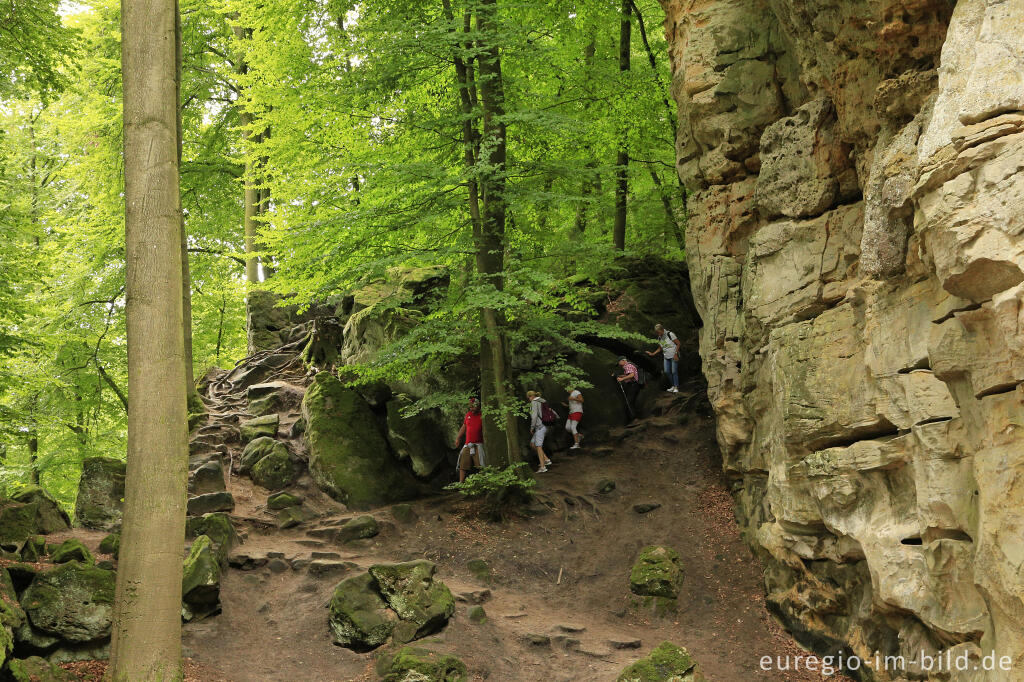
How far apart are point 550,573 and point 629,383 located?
5.49 metres

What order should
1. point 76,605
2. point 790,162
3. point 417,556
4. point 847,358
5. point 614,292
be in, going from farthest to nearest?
point 614,292
point 417,556
point 790,162
point 847,358
point 76,605

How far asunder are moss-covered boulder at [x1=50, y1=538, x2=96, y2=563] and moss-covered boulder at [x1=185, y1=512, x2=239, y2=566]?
5.12ft

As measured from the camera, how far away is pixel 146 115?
694 centimetres

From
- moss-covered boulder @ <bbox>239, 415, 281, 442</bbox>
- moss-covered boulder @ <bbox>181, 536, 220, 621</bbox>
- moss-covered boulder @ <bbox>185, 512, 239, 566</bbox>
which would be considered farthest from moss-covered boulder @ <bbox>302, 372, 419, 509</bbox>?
moss-covered boulder @ <bbox>181, 536, 220, 621</bbox>

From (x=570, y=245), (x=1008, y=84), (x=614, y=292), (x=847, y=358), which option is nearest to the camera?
(x=1008, y=84)

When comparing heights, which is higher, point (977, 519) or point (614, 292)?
point (614, 292)

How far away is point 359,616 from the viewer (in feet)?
30.8

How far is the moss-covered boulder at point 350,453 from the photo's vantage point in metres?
13.5

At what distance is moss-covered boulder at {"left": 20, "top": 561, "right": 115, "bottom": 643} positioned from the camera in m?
7.63

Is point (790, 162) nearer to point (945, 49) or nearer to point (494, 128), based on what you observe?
point (945, 49)

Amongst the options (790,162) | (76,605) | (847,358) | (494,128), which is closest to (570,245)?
(494,128)

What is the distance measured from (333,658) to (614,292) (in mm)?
10701

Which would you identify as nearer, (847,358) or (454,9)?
(847,358)

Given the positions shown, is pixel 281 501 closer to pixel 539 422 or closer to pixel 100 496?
pixel 100 496
